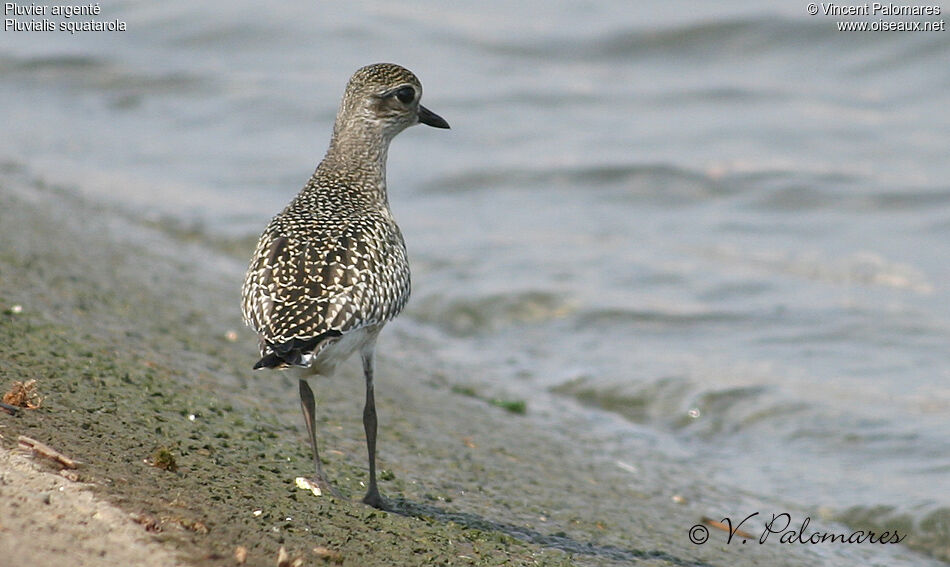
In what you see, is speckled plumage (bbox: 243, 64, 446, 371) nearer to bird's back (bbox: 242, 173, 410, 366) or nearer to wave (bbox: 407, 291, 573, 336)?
bird's back (bbox: 242, 173, 410, 366)

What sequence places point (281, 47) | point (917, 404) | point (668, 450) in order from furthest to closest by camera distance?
point (281, 47) < point (917, 404) < point (668, 450)

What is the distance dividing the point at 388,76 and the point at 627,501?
2689 millimetres

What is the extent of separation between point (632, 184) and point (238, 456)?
993 cm

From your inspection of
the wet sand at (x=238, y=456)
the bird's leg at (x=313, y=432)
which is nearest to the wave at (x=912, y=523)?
the wet sand at (x=238, y=456)

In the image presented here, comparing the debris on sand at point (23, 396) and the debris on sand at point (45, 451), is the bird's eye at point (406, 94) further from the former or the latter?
the debris on sand at point (45, 451)

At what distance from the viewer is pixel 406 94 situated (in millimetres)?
7000

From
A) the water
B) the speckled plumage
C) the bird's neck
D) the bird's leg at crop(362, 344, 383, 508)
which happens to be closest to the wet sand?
the bird's leg at crop(362, 344, 383, 508)

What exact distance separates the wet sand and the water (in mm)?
1164

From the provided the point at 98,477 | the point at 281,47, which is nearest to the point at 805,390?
the point at 98,477

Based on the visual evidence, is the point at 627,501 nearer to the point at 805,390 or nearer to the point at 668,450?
the point at 668,450

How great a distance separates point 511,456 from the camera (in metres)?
7.33

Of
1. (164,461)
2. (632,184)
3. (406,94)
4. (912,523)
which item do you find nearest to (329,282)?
(164,461)

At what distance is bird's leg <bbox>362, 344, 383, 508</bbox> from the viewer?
5.53 m

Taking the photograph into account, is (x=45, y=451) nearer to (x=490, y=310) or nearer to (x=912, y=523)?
(x=912, y=523)
